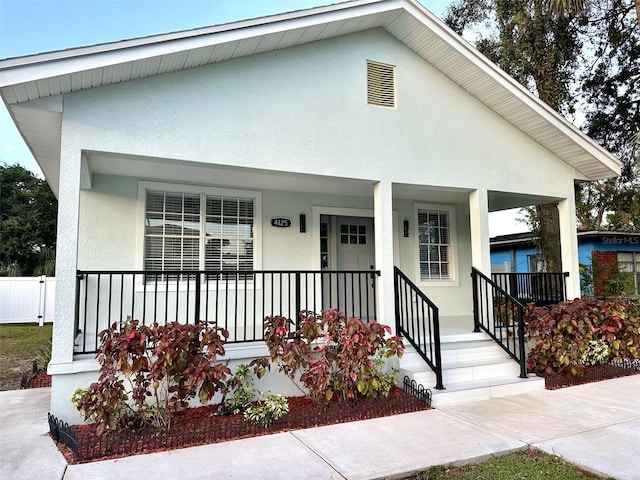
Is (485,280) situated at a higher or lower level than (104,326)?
higher

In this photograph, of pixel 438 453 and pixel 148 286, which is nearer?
pixel 438 453

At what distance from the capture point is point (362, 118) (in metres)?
6.08

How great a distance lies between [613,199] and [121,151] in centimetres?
1471

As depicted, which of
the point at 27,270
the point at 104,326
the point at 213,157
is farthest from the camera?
the point at 27,270

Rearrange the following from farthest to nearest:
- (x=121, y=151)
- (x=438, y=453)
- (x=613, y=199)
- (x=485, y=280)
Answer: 1. (x=613, y=199)
2. (x=485, y=280)
3. (x=121, y=151)
4. (x=438, y=453)

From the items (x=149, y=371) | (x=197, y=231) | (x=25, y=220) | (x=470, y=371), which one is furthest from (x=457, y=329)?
(x=25, y=220)

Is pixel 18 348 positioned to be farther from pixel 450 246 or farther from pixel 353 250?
pixel 450 246

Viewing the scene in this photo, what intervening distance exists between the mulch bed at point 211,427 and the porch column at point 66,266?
0.76 meters

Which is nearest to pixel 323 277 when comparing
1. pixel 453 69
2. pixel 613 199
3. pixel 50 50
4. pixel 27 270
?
pixel 453 69

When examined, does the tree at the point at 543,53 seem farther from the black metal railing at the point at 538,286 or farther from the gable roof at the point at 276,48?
the gable roof at the point at 276,48

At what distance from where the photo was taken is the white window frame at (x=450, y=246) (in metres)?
8.55

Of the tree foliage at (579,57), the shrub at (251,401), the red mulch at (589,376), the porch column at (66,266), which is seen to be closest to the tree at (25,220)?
the porch column at (66,266)

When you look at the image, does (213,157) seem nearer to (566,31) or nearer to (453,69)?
(453,69)

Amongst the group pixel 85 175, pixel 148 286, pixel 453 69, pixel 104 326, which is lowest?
pixel 104 326
